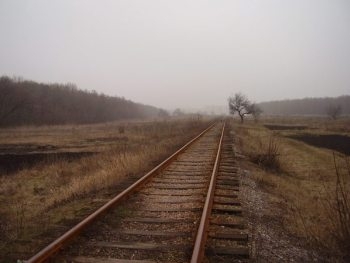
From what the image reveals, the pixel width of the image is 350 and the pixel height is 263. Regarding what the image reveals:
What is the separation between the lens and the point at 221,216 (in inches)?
246

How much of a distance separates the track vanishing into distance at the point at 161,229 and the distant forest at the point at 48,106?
202 ft

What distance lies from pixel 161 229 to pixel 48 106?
7919 centimetres

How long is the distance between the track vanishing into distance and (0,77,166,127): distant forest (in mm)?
61417

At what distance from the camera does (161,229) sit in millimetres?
5406

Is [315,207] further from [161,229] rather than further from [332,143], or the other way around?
[332,143]

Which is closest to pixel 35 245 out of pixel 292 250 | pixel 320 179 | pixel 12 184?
pixel 292 250

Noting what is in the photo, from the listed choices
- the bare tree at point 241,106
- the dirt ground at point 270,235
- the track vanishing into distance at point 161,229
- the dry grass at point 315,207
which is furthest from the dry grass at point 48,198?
the bare tree at point 241,106

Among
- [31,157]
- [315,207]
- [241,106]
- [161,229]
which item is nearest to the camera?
[161,229]

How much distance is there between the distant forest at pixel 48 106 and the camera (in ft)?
214

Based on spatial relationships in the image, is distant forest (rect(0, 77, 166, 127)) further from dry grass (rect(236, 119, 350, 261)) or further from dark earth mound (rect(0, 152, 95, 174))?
dry grass (rect(236, 119, 350, 261))

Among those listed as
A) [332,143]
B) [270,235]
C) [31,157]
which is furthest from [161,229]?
[332,143]

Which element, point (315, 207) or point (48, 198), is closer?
point (315, 207)

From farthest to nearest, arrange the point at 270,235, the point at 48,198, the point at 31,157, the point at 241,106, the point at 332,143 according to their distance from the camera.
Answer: the point at 241,106 < the point at 332,143 < the point at 31,157 < the point at 48,198 < the point at 270,235

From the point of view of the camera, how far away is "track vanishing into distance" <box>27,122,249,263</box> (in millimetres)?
4410
